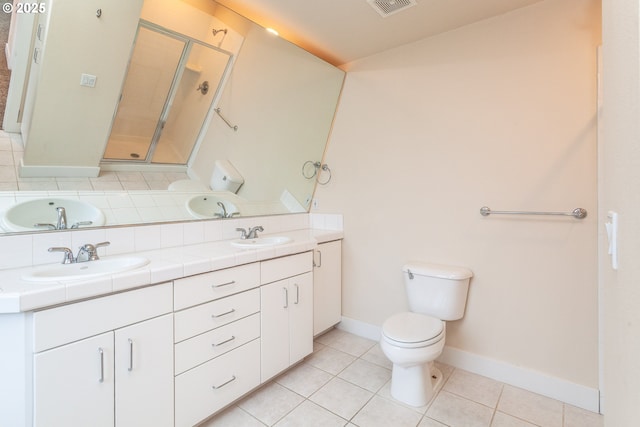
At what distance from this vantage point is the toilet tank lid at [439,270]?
1979 mm

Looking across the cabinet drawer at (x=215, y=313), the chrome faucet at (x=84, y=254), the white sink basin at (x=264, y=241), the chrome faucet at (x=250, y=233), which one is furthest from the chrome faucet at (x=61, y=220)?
the chrome faucet at (x=250, y=233)

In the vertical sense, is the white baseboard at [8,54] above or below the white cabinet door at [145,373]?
above

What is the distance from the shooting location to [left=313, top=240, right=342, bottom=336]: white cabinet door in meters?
2.40

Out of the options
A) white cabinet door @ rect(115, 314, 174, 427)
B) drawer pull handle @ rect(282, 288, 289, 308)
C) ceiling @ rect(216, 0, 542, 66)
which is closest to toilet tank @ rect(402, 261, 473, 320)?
drawer pull handle @ rect(282, 288, 289, 308)

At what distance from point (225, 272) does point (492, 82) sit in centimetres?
194

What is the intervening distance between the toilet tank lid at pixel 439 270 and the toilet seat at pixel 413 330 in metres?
0.27

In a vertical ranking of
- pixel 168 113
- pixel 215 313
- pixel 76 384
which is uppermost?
pixel 168 113

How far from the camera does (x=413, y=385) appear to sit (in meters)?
1.78

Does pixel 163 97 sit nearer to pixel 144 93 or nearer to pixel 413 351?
pixel 144 93

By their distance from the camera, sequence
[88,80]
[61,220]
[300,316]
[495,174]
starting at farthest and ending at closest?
[300,316]
[495,174]
[88,80]
[61,220]

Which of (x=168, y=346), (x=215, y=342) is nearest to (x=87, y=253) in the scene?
(x=168, y=346)

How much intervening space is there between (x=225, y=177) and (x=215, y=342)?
1180 millimetres

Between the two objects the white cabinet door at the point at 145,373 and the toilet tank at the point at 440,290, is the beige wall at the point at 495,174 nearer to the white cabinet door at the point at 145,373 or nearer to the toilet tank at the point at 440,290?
the toilet tank at the point at 440,290

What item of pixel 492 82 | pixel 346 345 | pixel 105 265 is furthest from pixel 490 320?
pixel 105 265
